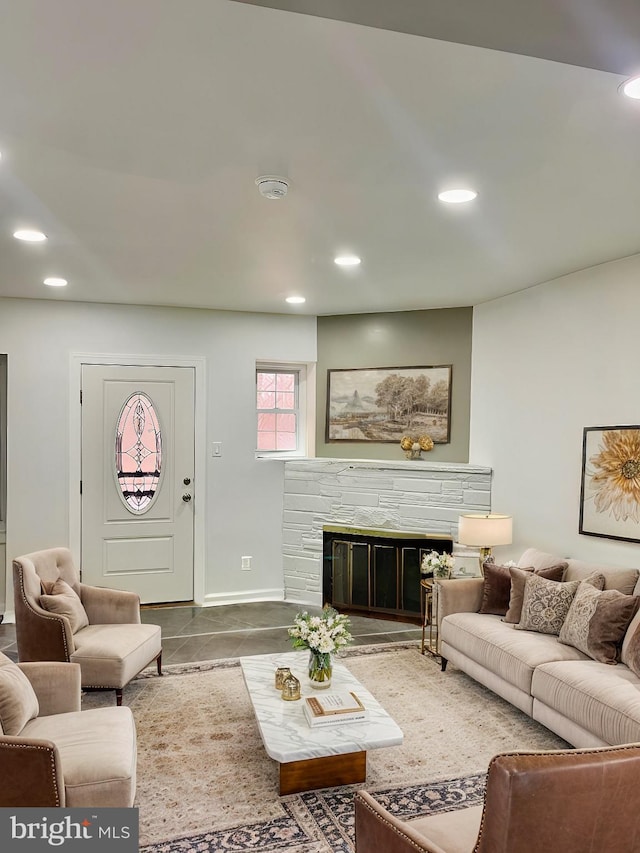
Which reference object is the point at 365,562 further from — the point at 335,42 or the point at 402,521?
the point at 335,42

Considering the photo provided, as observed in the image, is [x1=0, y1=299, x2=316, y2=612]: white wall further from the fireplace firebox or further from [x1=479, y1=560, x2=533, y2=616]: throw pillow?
[x1=479, y1=560, x2=533, y2=616]: throw pillow

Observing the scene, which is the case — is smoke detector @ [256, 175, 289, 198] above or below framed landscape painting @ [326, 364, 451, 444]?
above

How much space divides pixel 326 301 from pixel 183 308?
4.35 feet

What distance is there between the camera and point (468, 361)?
5676mm

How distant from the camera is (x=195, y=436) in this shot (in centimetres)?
591

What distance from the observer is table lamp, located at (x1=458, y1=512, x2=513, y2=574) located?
4.62 meters

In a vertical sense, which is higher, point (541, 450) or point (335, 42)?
point (335, 42)

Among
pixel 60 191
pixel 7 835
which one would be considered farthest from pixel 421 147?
pixel 7 835

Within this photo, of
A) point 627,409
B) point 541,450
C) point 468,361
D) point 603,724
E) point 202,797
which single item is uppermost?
point 468,361

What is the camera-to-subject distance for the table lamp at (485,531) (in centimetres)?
462

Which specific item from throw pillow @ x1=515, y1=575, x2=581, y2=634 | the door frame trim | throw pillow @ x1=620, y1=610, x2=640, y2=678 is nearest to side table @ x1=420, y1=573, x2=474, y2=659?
throw pillow @ x1=515, y1=575, x2=581, y2=634

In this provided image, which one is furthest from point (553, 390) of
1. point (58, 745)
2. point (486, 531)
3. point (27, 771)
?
point (27, 771)

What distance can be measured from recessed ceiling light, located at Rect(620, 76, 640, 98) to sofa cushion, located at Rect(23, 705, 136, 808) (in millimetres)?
2781

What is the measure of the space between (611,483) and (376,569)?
2279 millimetres
